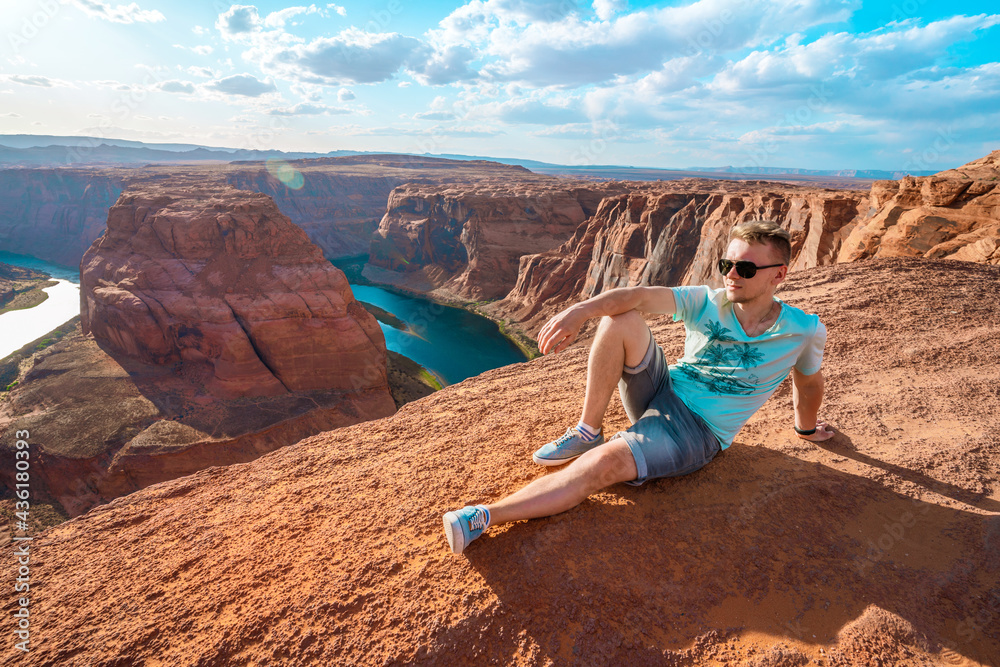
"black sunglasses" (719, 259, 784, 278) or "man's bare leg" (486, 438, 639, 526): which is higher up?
"black sunglasses" (719, 259, 784, 278)

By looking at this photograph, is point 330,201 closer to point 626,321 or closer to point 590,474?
point 626,321

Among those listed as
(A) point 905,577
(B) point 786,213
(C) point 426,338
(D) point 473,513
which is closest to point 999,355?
(A) point 905,577

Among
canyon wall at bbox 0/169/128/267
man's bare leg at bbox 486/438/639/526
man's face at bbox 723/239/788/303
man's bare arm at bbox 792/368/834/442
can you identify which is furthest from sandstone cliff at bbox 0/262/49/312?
man's bare arm at bbox 792/368/834/442

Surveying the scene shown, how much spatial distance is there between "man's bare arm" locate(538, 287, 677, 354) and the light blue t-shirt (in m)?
0.15

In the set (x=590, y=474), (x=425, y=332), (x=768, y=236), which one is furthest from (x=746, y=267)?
(x=425, y=332)

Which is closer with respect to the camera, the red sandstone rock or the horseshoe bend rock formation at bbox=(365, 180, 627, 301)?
the red sandstone rock

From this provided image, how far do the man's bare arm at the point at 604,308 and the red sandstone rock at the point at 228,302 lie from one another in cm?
Answer: 2450

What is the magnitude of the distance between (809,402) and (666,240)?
33146 millimetres

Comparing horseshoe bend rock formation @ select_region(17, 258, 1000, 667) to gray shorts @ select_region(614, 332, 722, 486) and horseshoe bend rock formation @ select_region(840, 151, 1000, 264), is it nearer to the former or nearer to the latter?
gray shorts @ select_region(614, 332, 722, 486)

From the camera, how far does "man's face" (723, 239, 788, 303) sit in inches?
114

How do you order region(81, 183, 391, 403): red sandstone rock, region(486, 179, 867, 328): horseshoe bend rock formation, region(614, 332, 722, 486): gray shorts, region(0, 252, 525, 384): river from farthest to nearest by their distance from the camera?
region(0, 252, 525, 384): river
region(81, 183, 391, 403): red sandstone rock
region(486, 179, 867, 328): horseshoe bend rock formation
region(614, 332, 722, 486): gray shorts

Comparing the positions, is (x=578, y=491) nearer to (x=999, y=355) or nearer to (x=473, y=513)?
(x=473, y=513)

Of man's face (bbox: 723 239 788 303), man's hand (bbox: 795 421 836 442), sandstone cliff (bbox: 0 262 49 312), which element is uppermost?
man's face (bbox: 723 239 788 303)

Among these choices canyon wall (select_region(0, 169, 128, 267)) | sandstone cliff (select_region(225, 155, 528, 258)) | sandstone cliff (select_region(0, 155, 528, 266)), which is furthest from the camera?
Result: sandstone cliff (select_region(225, 155, 528, 258))
